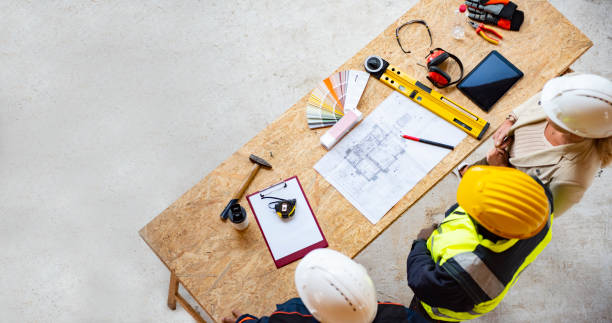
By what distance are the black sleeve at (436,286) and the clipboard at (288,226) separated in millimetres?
452

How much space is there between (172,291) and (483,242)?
2.04m

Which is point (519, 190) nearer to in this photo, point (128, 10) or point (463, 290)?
point (463, 290)

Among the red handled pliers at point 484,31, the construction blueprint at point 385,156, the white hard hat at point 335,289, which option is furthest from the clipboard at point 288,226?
the red handled pliers at point 484,31

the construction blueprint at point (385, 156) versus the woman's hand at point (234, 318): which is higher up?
the construction blueprint at point (385, 156)

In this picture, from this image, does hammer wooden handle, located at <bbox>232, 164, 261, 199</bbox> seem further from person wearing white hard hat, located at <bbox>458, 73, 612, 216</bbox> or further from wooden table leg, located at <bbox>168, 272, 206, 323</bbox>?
person wearing white hard hat, located at <bbox>458, 73, 612, 216</bbox>

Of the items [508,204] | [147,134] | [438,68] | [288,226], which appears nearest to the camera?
[508,204]

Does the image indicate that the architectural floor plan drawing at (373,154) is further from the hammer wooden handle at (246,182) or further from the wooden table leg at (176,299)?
the wooden table leg at (176,299)

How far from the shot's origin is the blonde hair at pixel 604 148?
179 cm

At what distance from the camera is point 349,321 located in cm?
161

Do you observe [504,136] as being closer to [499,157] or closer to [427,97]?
[499,157]

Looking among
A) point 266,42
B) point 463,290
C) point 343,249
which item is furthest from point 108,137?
point 463,290

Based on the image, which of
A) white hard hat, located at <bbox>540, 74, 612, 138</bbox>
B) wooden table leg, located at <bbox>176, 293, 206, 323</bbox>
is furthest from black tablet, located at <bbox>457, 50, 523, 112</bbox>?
wooden table leg, located at <bbox>176, 293, 206, 323</bbox>

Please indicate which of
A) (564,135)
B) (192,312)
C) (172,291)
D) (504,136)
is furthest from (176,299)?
(564,135)

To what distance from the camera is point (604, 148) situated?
70.9 inches
